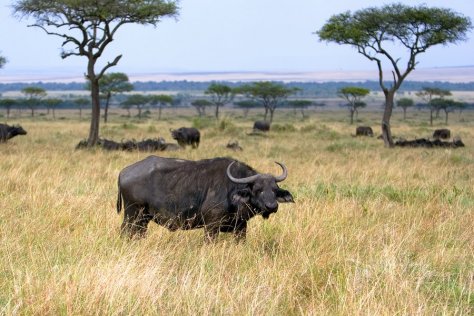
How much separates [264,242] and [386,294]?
1.91 meters

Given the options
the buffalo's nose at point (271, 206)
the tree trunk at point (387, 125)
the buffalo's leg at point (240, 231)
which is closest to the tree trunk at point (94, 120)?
the tree trunk at point (387, 125)

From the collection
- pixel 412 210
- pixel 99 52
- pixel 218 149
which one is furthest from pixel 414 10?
pixel 412 210

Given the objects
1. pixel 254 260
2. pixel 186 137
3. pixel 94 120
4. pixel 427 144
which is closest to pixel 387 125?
pixel 427 144

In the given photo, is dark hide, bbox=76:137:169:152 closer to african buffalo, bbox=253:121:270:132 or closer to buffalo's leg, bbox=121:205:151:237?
buffalo's leg, bbox=121:205:151:237

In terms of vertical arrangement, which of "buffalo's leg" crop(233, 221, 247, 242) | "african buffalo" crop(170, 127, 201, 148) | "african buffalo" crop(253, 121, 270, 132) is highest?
"buffalo's leg" crop(233, 221, 247, 242)

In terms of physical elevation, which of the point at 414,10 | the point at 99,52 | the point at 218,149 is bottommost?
the point at 218,149

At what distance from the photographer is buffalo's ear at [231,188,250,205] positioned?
5.70 meters

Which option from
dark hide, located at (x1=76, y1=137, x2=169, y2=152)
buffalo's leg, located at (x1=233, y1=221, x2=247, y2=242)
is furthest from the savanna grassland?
dark hide, located at (x1=76, y1=137, x2=169, y2=152)

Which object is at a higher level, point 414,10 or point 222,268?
point 414,10

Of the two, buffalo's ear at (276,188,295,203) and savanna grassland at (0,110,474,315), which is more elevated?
buffalo's ear at (276,188,295,203)

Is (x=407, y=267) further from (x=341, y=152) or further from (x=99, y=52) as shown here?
(x=99, y=52)

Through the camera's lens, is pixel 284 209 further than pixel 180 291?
Yes

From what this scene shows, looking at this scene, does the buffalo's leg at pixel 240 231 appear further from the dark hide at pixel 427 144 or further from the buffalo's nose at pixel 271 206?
the dark hide at pixel 427 144

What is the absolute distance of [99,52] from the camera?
66.0 ft
